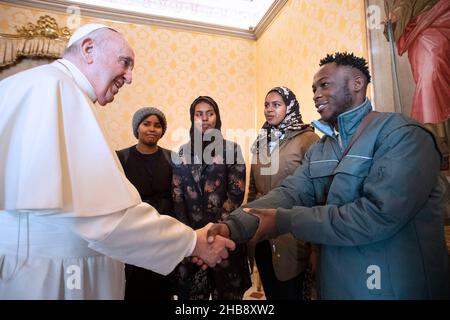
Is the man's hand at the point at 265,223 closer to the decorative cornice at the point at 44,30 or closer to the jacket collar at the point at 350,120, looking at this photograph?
the jacket collar at the point at 350,120

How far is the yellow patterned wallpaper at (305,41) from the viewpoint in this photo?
9.06 ft

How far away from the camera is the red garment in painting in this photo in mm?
1772

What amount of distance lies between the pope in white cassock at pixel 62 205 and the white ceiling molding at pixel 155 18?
11.8 ft

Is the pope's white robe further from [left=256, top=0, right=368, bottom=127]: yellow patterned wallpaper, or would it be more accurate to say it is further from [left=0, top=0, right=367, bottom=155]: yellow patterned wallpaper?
[left=0, top=0, right=367, bottom=155]: yellow patterned wallpaper

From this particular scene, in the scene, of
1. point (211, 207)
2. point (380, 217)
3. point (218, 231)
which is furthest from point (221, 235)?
point (380, 217)

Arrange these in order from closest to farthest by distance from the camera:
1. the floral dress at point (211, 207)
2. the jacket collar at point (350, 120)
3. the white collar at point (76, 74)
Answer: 1. the white collar at point (76, 74)
2. the jacket collar at point (350, 120)
3. the floral dress at point (211, 207)

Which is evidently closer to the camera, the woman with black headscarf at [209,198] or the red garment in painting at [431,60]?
the red garment in painting at [431,60]

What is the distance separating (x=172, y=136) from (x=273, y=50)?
6.45ft

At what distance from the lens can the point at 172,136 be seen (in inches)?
178

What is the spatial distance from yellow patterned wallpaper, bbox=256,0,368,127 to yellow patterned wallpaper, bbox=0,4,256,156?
311 millimetres

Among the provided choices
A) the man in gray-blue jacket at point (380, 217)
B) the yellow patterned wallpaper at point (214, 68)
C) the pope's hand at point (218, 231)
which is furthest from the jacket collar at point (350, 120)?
the yellow patterned wallpaper at point (214, 68)

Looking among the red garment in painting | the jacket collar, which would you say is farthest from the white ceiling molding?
the jacket collar
